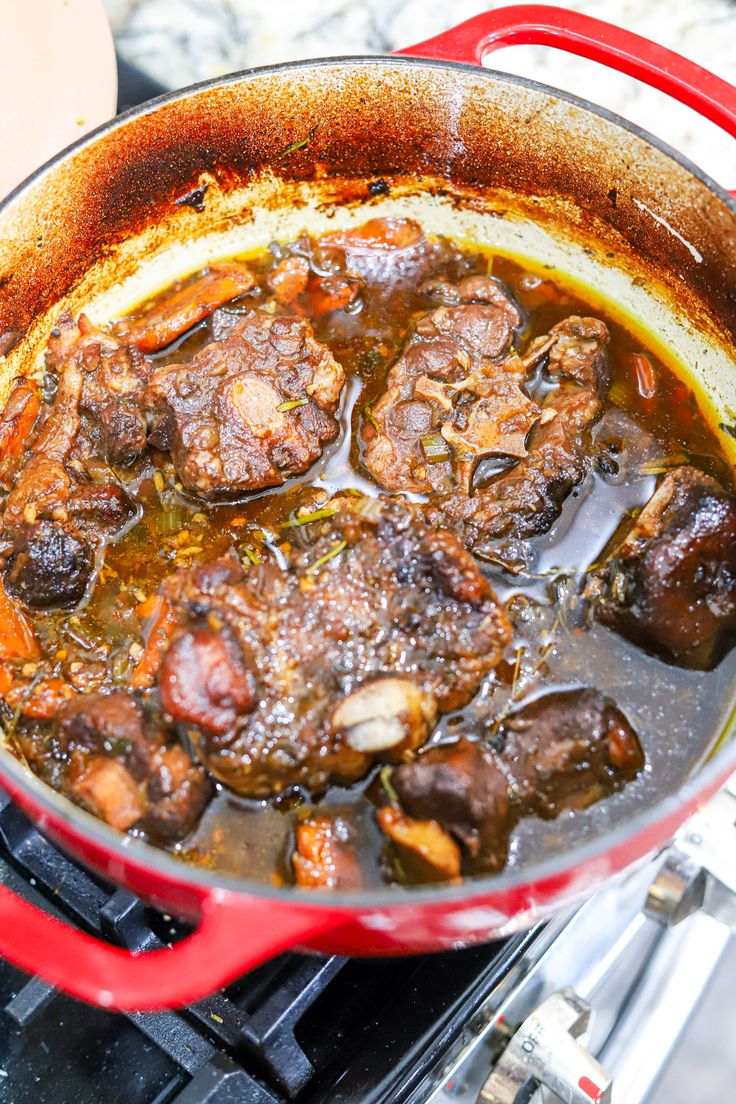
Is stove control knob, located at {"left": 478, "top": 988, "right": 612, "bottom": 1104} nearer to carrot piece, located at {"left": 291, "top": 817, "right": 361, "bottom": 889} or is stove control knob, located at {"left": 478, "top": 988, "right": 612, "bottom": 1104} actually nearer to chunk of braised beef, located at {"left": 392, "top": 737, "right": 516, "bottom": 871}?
chunk of braised beef, located at {"left": 392, "top": 737, "right": 516, "bottom": 871}


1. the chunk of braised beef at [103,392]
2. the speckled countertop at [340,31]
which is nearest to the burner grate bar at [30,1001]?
the chunk of braised beef at [103,392]

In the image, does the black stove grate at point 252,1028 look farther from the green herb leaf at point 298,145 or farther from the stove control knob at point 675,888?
the green herb leaf at point 298,145

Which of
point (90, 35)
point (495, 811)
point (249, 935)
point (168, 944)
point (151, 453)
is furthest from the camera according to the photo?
point (90, 35)

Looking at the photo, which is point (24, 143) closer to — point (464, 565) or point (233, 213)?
point (233, 213)

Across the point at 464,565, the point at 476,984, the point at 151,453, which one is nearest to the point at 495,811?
the point at 476,984

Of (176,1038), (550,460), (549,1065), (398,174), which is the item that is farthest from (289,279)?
(549,1065)

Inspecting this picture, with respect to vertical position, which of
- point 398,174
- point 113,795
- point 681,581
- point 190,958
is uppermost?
point 398,174

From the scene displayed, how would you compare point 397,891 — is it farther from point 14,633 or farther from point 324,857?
point 14,633
